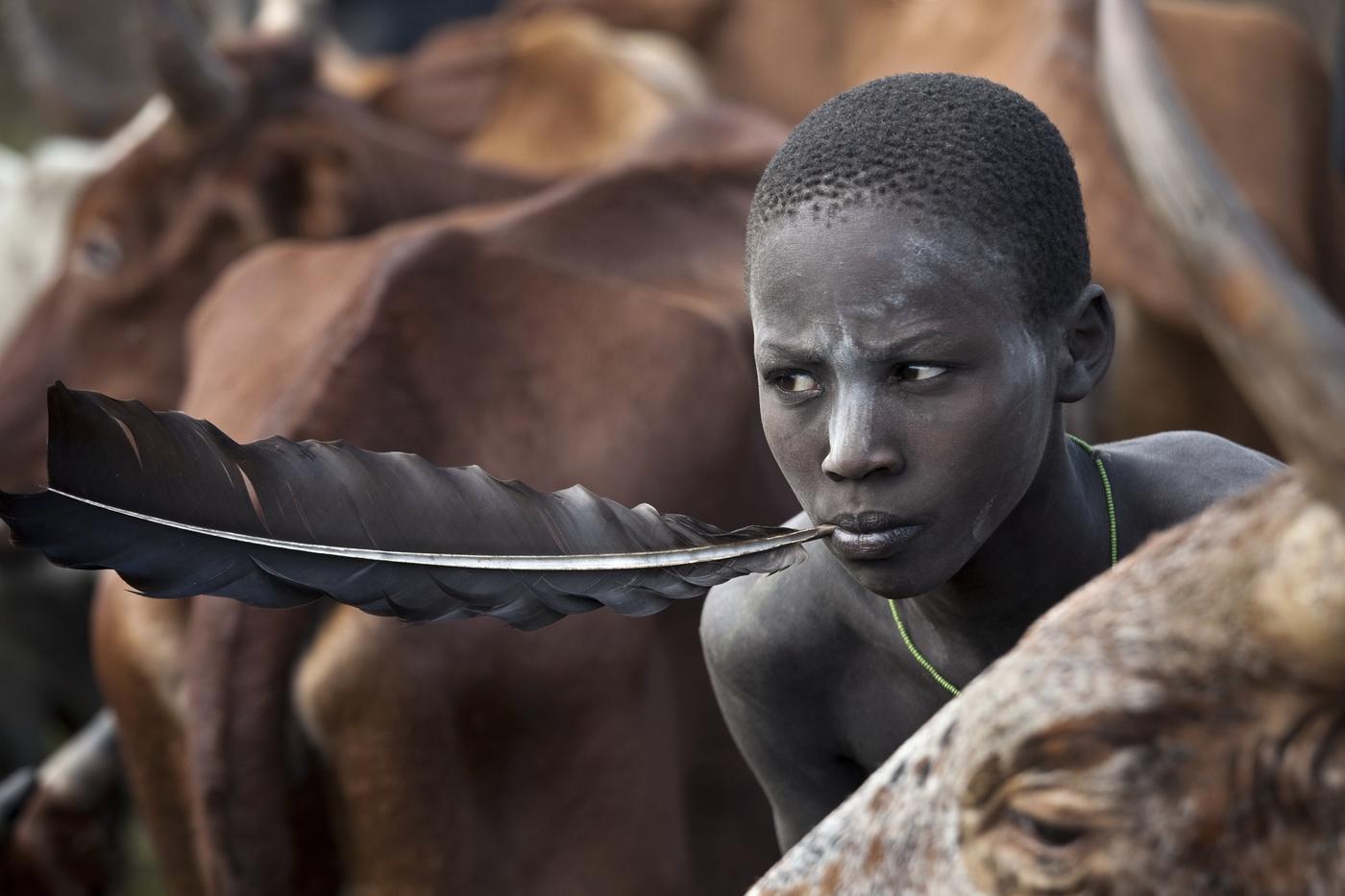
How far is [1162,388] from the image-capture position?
11.6 feet

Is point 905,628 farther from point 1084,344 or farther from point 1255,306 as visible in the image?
point 1255,306

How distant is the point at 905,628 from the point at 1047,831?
0.47 meters

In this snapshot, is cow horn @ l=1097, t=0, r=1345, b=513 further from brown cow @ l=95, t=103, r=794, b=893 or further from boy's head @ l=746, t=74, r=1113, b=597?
brown cow @ l=95, t=103, r=794, b=893

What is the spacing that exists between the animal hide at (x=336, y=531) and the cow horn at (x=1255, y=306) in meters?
0.47

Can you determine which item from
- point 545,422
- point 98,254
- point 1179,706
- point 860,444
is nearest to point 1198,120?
point 545,422

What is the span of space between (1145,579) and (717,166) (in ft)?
7.74

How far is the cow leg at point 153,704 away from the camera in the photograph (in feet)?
7.55

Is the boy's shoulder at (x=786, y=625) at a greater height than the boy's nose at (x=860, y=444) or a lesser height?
lesser

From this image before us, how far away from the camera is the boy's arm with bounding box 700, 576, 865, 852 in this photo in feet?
5.05

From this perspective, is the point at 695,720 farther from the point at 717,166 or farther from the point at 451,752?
the point at 717,166

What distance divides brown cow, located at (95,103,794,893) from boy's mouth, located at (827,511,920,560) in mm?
951

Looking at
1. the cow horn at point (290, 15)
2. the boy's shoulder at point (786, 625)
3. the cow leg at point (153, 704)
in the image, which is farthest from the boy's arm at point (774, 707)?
the cow horn at point (290, 15)

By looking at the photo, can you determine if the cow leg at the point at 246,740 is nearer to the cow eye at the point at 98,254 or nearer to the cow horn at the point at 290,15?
the cow eye at the point at 98,254

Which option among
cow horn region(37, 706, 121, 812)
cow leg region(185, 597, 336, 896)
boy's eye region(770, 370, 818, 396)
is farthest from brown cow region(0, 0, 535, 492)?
boy's eye region(770, 370, 818, 396)
